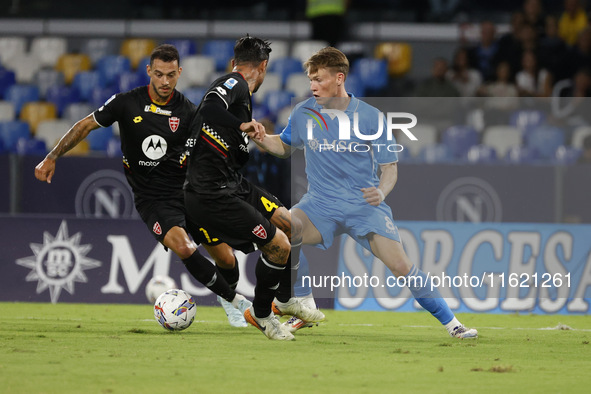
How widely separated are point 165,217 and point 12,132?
744 cm

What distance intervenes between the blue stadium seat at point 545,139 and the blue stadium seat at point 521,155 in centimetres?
9

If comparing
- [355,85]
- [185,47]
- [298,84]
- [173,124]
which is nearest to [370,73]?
[355,85]

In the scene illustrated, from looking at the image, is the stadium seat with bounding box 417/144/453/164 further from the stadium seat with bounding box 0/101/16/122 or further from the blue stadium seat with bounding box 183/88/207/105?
the stadium seat with bounding box 0/101/16/122

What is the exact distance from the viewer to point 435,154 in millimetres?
10641

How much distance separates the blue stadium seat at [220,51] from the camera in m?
15.1

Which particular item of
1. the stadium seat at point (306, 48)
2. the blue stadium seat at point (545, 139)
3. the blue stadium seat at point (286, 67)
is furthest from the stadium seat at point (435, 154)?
the blue stadium seat at point (286, 67)

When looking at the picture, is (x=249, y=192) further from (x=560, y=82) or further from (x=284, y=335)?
(x=560, y=82)

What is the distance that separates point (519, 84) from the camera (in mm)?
13125

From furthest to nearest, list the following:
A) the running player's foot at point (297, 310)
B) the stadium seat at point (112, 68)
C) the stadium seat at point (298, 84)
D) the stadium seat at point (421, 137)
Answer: the stadium seat at point (112, 68) < the stadium seat at point (298, 84) < the stadium seat at point (421, 137) < the running player's foot at point (297, 310)

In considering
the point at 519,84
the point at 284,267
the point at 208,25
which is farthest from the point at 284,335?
the point at 208,25

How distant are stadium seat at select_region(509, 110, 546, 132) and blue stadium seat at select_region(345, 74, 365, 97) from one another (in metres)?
2.95

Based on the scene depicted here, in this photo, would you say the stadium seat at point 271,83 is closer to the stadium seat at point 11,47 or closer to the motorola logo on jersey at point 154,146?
the stadium seat at point 11,47

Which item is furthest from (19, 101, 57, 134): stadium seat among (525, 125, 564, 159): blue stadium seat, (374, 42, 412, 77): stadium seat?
(525, 125, 564, 159): blue stadium seat

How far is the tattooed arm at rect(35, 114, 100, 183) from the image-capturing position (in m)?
7.34
